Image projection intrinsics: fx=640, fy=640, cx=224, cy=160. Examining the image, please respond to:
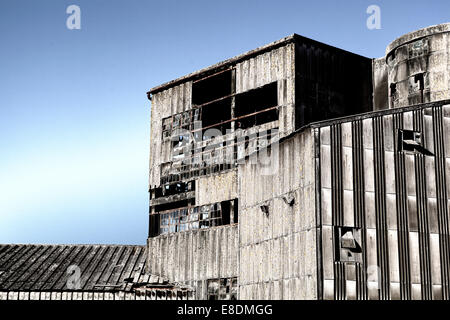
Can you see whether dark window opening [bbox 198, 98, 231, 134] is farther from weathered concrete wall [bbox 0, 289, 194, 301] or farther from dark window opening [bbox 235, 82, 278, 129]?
weathered concrete wall [bbox 0, 289, 194, 301]

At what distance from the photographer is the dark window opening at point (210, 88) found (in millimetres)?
35906

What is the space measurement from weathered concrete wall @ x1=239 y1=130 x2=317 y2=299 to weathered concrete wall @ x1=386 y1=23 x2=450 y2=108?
9.25 m

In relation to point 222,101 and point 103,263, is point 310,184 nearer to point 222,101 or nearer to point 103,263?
point 222,101

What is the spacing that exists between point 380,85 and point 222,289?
1342cm

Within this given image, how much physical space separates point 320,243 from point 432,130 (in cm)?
594

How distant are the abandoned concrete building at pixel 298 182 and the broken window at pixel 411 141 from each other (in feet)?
0.12

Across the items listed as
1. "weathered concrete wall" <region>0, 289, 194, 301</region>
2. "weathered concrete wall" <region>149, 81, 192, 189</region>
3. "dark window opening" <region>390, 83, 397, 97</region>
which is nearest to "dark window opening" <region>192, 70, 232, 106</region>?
"weathered concrete wall" <region>149, 81, 192, 189</region>

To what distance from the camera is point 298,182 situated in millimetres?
23828

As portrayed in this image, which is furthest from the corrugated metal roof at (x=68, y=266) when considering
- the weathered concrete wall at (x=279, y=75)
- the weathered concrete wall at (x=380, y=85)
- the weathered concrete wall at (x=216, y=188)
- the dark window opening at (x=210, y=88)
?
the weathered concrete wall at (x=380, y=85)

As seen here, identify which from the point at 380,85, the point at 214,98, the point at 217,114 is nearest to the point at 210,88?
the point at 214,98

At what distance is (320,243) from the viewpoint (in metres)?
22.0

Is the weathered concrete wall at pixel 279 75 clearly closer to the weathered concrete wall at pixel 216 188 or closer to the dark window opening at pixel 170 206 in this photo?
the weathered concrete wall at pixel 216 188

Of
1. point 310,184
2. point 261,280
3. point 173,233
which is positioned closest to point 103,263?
point 173,233

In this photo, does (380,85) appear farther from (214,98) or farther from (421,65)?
(214,98)
